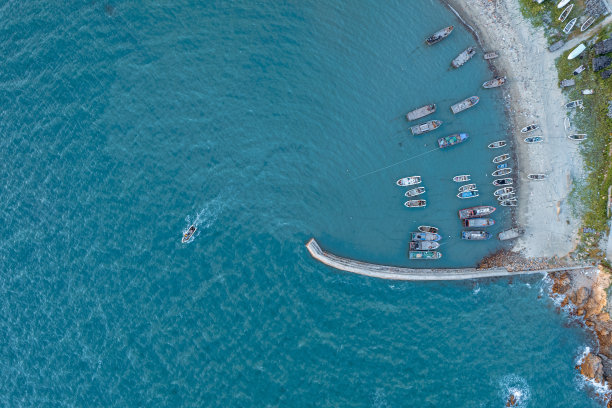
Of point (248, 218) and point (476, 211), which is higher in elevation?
point (248, 218)

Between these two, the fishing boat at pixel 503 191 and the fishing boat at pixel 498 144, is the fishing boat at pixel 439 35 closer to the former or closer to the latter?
the fishing boat at pixel 498 144

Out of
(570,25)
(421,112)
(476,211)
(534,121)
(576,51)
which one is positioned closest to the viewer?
(576,51)

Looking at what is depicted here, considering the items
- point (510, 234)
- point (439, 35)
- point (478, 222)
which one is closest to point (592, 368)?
point (510, 234)

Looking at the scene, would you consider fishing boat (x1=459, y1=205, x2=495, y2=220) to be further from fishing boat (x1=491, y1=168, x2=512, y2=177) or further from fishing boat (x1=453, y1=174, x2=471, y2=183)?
fishing boat (x1=491, y1=168, x2=512, y2=177)

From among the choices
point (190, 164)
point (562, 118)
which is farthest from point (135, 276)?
point (562, 118)

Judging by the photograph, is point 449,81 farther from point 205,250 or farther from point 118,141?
point 118,141

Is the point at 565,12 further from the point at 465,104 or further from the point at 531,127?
the point at 465,104
